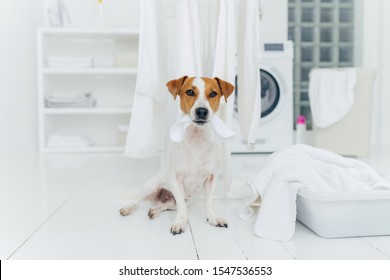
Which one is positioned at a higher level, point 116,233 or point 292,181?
point 292,181

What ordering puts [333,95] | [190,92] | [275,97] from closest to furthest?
[190,92], [333,95], [275,97]

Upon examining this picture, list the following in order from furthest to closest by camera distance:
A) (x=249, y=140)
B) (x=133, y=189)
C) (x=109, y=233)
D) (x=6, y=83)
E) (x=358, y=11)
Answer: (x=358, y=11), (x=6, y=83), (x=133, y=189), (x=249, y=140), (x=109, y=233)

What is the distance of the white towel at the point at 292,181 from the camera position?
4.65ft

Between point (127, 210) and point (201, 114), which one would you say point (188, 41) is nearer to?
point (201, 114)

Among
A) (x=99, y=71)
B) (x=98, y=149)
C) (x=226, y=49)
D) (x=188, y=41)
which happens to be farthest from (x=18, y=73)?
(x=226, y=49)

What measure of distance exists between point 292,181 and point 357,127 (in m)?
2.20

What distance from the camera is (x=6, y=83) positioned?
3.69 metres

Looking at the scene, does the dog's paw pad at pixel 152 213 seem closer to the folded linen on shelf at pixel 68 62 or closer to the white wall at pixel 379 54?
the folded linen on shelf at pixel 68 62

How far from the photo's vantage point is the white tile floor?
1.25 metres

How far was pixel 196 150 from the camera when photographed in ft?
5.21

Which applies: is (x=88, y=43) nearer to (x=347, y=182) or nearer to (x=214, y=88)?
(x=214, y=88)

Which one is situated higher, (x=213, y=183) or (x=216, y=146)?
(x=216, y=146)

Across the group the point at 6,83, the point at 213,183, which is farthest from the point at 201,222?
the point at 6,83

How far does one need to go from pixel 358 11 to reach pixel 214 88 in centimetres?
384
